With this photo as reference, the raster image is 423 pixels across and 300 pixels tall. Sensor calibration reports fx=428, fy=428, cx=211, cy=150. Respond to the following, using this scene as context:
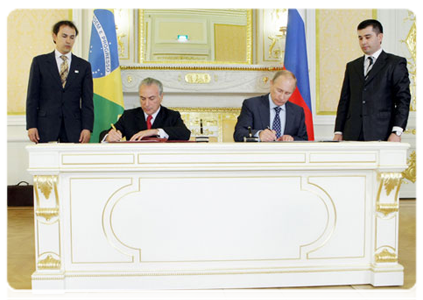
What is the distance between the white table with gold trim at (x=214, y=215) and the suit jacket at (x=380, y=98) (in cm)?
83

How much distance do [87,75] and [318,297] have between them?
2.44 metres

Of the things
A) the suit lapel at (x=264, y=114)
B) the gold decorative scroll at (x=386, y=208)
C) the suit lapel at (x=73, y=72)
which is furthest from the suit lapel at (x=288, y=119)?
the suit lapel at (x=73, y=72)

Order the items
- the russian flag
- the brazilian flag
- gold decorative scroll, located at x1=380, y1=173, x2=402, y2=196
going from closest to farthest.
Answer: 1. gold decorative scroll, located at x1=380, y1=173, x2=402, y2=196
2. the brazilian flag
3. the russian flag

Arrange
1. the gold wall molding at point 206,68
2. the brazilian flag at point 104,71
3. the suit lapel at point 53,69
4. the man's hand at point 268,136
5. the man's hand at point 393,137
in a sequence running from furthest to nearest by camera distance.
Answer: the gold wall molding at point 206,68, the brazilian flag at point 104,71, the suit lapel at point 53,69, the man's hand at point 393,137, the man's hand at point 268,136

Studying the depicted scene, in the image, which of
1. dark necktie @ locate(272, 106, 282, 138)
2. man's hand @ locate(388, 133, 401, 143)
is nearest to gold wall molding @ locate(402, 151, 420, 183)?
man's hand @ locate(388, 133, 401, 143)

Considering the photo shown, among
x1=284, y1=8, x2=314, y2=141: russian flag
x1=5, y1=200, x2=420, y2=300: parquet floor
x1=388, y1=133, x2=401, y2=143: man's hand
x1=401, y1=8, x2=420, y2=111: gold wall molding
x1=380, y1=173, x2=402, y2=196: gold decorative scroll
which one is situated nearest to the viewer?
x1=5, y1=200, x2=420, y2=300: parquet floor

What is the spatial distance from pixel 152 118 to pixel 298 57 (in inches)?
88.1

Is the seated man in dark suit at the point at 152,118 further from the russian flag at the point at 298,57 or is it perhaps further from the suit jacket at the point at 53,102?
the russian flag at the point at 298,57

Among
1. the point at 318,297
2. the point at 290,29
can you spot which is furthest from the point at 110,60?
the point at 318,297

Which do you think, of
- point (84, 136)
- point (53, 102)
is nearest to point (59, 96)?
point (53, 102)

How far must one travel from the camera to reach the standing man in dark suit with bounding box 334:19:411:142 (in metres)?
3.08

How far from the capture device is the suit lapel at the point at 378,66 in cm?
316

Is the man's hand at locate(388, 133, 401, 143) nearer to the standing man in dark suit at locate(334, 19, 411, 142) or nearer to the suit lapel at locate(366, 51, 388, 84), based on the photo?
the standing man in dark suit at locate(334, 19, 411, 142)

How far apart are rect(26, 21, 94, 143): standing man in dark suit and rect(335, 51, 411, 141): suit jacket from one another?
210 cm
